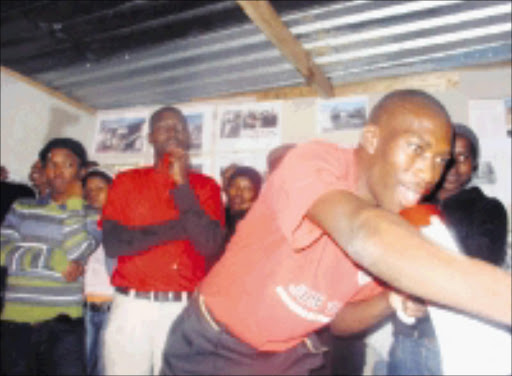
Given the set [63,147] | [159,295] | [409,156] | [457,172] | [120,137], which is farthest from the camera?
[120,137]

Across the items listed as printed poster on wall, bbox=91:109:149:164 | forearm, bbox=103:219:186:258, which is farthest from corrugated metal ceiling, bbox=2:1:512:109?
forearm, bbox=103:219:186:258

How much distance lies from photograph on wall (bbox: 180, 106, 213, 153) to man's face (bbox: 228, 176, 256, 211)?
104cm

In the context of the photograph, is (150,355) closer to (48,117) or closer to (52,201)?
(52,201)

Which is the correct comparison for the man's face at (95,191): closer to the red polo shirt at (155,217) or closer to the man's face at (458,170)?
the red polo shirt at (155,217)

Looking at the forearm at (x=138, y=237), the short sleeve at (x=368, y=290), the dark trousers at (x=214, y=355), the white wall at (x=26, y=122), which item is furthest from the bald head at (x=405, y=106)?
the white wall at (x=26, y=122)

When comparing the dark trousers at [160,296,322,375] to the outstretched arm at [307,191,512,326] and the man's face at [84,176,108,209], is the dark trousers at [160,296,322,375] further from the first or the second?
the man's face at [84,176,108,209]

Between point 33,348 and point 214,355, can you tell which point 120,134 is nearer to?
point 33,348

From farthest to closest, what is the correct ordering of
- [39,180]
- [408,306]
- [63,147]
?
1. [39,180]
2. [63,147]
3. [408,306]

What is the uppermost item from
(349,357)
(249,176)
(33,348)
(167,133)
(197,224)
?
(167,133)

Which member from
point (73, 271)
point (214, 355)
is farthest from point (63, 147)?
point (214, 355)

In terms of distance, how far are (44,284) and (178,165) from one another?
1179 millimetres

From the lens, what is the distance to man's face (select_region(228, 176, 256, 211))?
3.54 meters

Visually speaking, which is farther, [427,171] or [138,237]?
[138,237]

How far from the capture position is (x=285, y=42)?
3.33 metres
